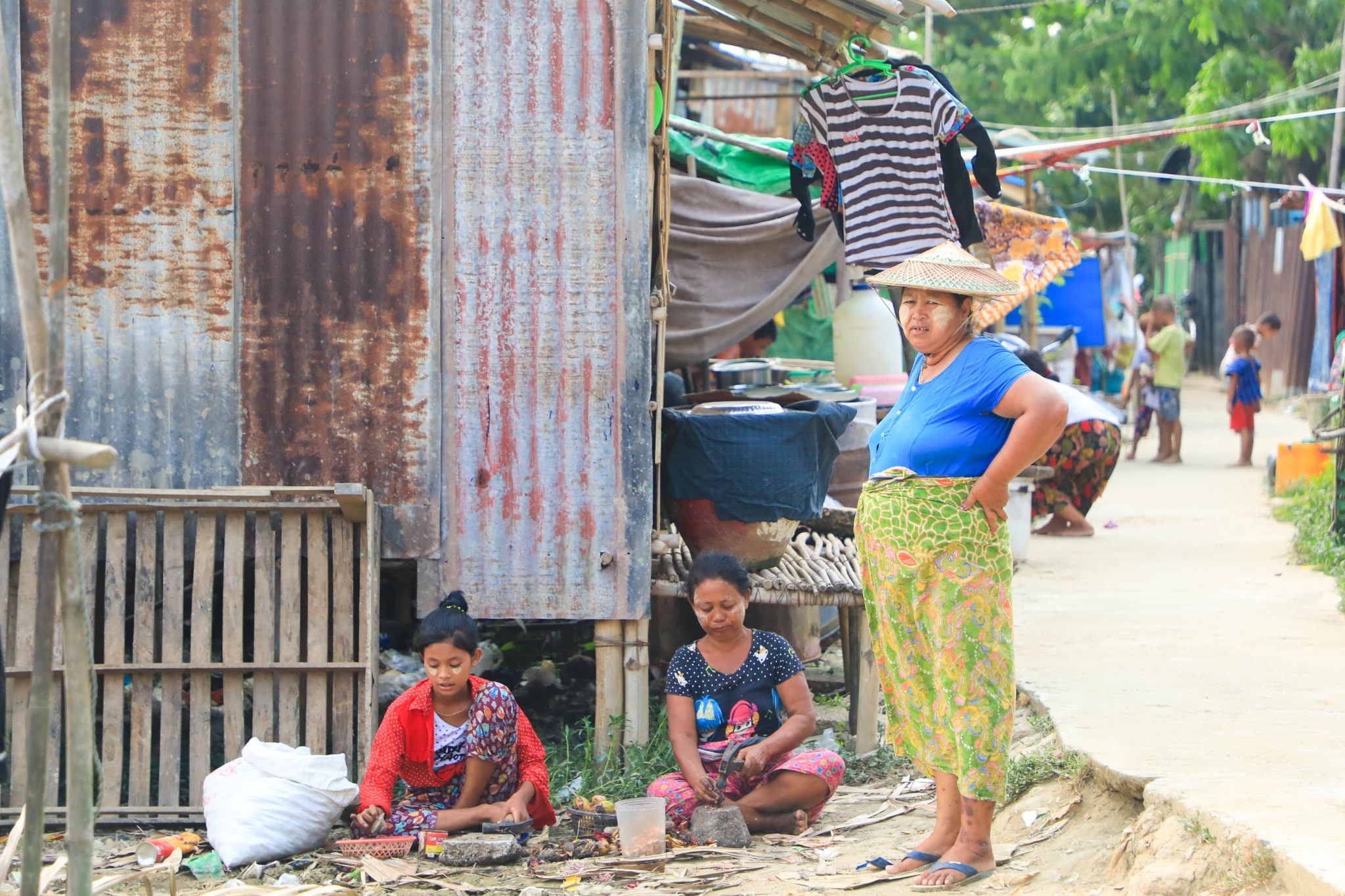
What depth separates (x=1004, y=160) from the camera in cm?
1310

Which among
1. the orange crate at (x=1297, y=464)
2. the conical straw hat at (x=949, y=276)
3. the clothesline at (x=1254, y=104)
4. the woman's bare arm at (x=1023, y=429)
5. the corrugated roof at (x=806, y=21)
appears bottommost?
the orange crate at (x=1297, y=464)

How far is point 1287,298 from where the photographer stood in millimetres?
20438

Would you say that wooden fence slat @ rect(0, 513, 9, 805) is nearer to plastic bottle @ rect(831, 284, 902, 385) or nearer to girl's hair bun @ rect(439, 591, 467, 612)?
girl's hair bun @ rect(439, 591, 467, 612)

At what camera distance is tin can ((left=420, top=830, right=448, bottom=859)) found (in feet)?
13.4

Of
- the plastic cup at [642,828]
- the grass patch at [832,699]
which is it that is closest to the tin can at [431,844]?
the plastic cup at [642,828]

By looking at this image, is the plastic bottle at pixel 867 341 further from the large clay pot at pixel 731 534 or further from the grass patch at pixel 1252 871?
the grass patch at pixel 1252 871

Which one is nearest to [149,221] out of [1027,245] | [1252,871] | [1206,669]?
[1252,871]

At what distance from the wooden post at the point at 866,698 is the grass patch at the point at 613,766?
0.77 meters

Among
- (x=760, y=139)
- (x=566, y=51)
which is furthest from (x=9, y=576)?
(x=760, y=139)

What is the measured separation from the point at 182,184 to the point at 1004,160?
32.7 ft

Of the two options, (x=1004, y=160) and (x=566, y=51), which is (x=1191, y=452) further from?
(x=566, y=51)

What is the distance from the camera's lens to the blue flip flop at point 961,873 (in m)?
3.60

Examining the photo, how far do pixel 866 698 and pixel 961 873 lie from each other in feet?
5.21

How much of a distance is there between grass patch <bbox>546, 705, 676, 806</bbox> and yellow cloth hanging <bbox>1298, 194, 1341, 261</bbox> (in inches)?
414
